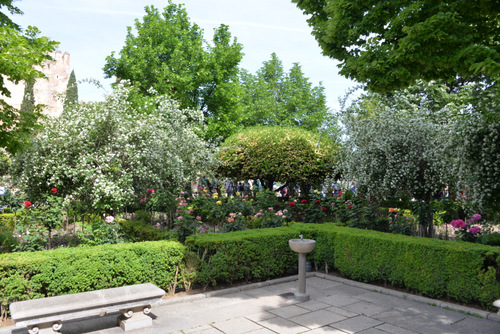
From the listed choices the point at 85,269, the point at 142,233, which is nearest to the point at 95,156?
the point at 142,233

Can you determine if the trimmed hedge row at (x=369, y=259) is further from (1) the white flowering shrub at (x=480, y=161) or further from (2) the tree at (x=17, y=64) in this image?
(2) the tree at (x=17, y=64)

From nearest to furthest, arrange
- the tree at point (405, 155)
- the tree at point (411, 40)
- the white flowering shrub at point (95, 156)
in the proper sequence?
the tree at point (411, 40) < the white flowering shrub at point (95, 156) < the tree at point (405, 155)

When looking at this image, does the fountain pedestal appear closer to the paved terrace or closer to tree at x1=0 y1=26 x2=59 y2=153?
the paved terrace

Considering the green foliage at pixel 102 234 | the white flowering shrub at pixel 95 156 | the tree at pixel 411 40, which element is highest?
the tree at pixel 411 40

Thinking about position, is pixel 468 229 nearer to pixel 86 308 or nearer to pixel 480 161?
pixel 480 161

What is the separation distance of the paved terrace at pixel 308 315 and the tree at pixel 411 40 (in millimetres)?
3735

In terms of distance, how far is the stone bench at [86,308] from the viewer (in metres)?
4.73

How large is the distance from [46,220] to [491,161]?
9587 millimetres

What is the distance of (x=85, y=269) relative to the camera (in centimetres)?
603

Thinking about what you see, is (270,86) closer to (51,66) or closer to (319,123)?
(319,123)

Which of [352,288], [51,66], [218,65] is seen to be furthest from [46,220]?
[51,66]

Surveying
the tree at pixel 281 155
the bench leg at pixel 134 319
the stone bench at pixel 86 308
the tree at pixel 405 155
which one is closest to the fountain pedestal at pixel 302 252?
the stone bench at pixel 86 308

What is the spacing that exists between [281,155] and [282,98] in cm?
1836

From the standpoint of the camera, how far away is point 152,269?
6.63 metres
